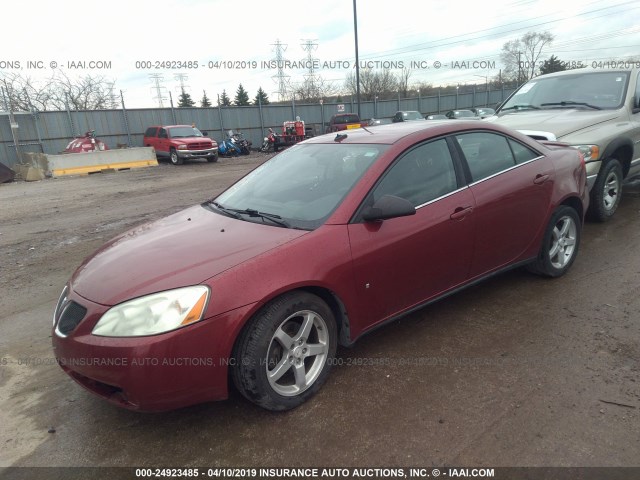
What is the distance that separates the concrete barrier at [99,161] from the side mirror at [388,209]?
699 inches

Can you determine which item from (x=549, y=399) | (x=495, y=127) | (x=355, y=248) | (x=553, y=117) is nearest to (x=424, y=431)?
(x=549, y=399)

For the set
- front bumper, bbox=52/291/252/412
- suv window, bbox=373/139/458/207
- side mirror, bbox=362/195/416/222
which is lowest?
front bumper, bbox=52/291/252/412

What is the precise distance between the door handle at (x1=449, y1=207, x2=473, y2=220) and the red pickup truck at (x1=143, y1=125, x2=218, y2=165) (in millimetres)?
18949

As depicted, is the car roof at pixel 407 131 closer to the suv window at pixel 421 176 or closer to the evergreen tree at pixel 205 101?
the suv window at pixel 421 176

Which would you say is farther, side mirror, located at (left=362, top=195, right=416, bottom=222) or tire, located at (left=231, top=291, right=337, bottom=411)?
side mirror, located at (left=362, top=195, right=416, bottom=222)

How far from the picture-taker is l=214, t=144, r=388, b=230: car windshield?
9.80 ft

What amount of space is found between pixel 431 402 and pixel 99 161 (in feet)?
61.1

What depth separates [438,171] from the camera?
3.34m

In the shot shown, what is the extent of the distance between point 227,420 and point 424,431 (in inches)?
44.4

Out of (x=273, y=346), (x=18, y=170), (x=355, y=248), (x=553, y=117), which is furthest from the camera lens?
(x=18, y=170)

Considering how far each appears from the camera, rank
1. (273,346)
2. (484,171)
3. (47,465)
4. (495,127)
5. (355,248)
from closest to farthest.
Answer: (47,465), (273,346), (355,248), (484,171), (495,127)

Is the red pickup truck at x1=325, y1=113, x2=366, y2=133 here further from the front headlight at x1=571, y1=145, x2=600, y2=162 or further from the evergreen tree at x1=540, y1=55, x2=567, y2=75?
the evergreen tree at x1=540, y1=55, x2=567, y2=75

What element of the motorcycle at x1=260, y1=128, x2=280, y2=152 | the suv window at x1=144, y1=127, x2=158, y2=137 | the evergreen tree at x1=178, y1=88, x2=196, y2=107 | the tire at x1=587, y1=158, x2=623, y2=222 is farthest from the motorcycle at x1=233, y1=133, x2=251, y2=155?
the evergreen tree at x1=178, y1=88, x2=196, y2=107

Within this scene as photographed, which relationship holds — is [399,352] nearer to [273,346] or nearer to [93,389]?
[273,346]
